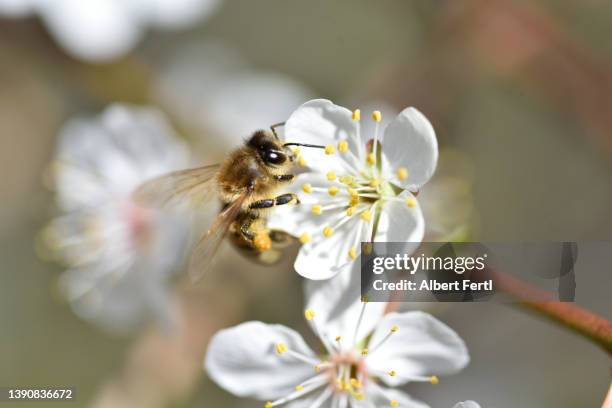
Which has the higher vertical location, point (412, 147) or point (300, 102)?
point (300, 102)

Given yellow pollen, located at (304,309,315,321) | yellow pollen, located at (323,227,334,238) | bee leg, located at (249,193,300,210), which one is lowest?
yellow pollen, located at (304,309,315,321)

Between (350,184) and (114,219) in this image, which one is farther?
(114,219)

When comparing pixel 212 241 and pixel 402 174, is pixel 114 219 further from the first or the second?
pixel 402 174

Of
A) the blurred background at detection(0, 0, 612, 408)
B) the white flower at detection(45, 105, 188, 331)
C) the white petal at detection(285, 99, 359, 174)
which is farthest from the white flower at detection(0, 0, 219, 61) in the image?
the white petal at detection(285, 99, 359, 174)

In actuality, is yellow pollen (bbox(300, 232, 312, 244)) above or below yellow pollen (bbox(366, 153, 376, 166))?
below

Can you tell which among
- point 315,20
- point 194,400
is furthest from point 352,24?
point 194,400

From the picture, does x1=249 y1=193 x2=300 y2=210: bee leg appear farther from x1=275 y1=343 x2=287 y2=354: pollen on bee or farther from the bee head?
x1=275 y1=343 x2=287 y2=354: pollen on bee

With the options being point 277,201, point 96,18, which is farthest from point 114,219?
point 277,201

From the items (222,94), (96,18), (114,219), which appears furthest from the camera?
(222,94)
